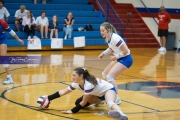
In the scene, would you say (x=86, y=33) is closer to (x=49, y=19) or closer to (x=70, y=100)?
(x=49, y=19)

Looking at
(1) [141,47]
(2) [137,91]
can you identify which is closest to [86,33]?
(1) [141,47]

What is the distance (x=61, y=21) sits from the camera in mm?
21578

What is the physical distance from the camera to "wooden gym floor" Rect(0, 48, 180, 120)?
24.8 ft

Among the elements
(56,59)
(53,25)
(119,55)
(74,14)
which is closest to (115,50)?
(119,55)

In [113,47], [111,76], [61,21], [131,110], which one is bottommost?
[131,110]

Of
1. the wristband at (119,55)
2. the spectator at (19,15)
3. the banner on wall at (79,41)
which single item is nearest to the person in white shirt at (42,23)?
the spectator at (19,15)

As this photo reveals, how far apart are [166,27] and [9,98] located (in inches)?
565

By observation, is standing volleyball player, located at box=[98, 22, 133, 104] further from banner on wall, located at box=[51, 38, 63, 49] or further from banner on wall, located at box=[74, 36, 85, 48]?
banner on wall, located at box=[74, 36, 85, 48]

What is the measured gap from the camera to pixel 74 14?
22500 millimetres

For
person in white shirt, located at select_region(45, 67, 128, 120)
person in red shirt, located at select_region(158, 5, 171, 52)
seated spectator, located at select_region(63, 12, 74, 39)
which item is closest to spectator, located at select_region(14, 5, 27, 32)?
seated spectator, located at select_region(63, 12, 74, 39)

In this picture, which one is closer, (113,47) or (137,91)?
(113,47)

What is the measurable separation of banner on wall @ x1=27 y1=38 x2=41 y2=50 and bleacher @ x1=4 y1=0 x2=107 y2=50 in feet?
1.04

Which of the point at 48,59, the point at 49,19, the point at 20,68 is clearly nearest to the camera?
the point at 20,68

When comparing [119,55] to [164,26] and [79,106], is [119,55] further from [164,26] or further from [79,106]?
[164,26]
